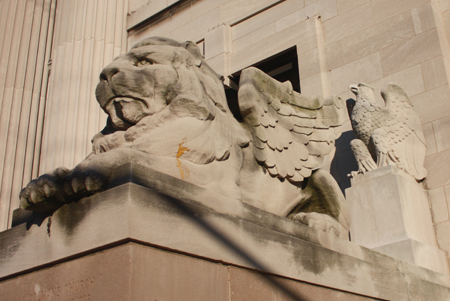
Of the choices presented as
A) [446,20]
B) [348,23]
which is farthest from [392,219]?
[348,23]

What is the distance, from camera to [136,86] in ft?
12.2

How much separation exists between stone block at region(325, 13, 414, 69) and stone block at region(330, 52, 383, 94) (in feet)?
0.32

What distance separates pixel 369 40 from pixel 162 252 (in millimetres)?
6459

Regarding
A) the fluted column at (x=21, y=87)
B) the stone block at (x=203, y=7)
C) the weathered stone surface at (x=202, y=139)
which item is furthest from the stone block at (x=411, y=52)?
the fluted column at (x=21, y=87)

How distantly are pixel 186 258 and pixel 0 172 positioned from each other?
8.74 metres

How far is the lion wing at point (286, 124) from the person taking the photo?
4379mm

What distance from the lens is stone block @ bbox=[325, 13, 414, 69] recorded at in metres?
7.75

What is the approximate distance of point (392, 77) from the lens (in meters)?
7.59

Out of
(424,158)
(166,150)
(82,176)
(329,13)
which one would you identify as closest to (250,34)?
(329,13)

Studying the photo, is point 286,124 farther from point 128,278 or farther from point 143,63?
point 128,278

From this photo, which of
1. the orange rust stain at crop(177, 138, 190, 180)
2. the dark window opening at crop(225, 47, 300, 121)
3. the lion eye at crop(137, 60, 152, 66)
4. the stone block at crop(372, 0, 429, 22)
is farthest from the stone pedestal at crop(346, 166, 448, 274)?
the dark window opening at crop(225, 47, 300, 121)

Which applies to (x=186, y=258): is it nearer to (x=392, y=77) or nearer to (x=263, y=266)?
(x=263, y=266)

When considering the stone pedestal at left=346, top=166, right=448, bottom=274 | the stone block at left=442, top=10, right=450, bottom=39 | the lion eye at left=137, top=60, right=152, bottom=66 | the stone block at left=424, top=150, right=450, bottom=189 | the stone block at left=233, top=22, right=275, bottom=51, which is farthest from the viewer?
the stone block at left=233, top=22, right=275, bottom=51

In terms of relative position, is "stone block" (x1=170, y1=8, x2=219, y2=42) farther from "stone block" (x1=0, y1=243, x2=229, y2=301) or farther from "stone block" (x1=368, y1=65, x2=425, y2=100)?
"stone block" (x1=0, y1=243, x2=229, y2=301)
